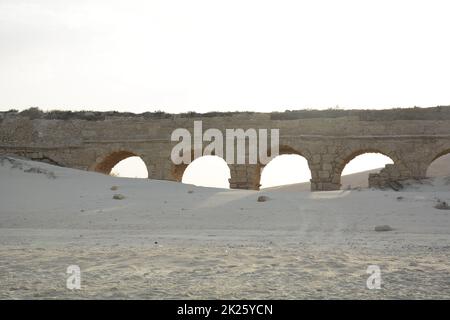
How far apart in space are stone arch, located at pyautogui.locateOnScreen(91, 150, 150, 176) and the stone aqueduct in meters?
0.04

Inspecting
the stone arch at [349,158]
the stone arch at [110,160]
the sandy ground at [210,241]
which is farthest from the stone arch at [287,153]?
the sandy ground at [210,241]

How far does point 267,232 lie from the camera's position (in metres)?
6.95

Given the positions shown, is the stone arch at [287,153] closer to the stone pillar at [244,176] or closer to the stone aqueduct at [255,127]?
the stone aqueduct at [255,127]

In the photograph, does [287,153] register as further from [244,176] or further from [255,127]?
[244,176]

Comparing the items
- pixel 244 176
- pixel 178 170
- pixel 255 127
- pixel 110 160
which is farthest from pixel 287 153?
pixel 110 160

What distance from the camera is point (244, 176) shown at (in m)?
18.3

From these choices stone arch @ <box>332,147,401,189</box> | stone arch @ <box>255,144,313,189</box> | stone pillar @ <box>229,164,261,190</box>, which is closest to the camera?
stone arch @ <box>332,147,401,189</box>

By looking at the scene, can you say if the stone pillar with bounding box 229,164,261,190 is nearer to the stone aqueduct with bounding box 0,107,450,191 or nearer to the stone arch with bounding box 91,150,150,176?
the stone aqueduct with bounding box 0,107,450,191

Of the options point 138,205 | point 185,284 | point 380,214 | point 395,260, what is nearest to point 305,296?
point 185,284

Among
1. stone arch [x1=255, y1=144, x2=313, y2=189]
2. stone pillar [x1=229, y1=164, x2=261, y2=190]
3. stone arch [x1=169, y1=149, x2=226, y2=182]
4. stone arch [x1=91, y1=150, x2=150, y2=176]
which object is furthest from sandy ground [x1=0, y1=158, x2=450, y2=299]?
stone arch [x1=91, y1=150, x2=150, y2=176]

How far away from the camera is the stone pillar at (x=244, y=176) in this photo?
59.8ft

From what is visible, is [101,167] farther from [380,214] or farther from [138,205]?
[380,214]

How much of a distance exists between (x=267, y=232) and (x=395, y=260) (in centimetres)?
279

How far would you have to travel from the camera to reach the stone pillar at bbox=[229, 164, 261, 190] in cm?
1822
